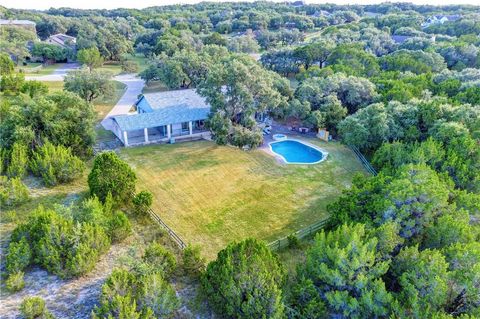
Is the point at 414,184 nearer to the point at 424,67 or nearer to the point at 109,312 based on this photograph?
the point at 109,312

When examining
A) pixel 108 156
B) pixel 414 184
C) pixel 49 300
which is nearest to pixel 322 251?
pixel 414 184

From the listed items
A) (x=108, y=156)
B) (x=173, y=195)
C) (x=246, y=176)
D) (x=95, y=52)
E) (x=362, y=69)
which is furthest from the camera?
(x=95, y=52)

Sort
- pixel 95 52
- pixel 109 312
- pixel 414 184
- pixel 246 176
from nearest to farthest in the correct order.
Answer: pixel 109 312 < pixel 414 184 < pixel 246 176 < pixel 95 52

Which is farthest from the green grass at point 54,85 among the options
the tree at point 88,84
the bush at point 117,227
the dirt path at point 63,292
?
the dirt path at point 63,292

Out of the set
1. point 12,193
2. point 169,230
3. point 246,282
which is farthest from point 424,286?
point 12,193

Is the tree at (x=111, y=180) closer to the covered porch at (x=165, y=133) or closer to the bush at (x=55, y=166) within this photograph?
the bush at (x=55, y=166)

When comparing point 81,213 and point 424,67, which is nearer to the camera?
point 81,213

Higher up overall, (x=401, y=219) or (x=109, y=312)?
→ (x=401, y=219)
